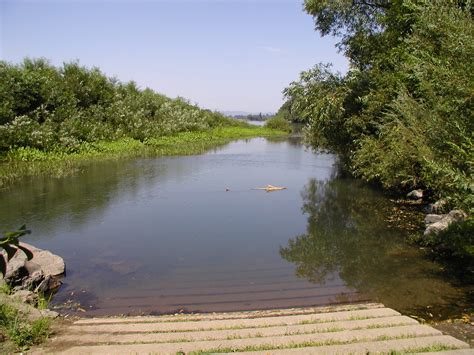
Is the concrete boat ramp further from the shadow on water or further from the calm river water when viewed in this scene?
the shadow on water

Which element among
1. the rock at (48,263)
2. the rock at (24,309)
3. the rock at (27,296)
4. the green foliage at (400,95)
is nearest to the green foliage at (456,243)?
the green foliage at (400,95)

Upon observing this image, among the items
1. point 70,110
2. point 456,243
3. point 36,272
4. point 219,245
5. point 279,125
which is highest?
point 70,110

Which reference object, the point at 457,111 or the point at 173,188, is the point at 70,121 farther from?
the point at 457,111

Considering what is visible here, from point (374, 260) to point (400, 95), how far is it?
6.75m

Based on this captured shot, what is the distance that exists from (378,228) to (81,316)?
954 centimetres

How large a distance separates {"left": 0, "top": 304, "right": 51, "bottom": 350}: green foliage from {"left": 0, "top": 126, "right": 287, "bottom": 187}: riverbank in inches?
616

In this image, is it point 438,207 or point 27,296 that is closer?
point 27,296

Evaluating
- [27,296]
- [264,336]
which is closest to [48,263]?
[27,296]

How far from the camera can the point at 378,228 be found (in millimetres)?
13312

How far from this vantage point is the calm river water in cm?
830

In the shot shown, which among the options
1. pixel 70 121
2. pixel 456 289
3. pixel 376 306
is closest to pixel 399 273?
pixel 456 289

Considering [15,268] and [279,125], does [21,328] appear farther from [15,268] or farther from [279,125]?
[279,125]

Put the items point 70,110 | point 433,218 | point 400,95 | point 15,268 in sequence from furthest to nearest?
point 70,110 < point 400,95 < point 433,218 < point 15,268

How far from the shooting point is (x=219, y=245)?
38.3 ft
